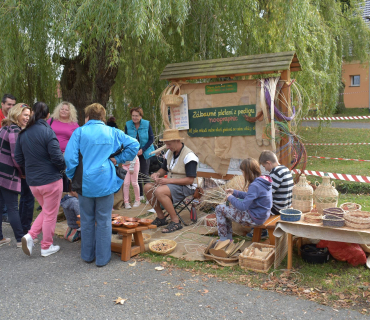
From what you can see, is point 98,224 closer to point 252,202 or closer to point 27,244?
point 27,244

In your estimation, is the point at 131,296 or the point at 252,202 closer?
the point at 131,296

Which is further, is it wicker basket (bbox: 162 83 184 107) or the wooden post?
wicker basket (bbox: 162 83 184 107)

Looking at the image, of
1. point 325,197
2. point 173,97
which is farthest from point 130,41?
point 325,197

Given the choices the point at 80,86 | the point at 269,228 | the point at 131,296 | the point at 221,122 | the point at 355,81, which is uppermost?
the point at 355,81

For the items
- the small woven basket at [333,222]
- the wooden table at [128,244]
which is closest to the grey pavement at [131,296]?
the wooden table at [128,244]

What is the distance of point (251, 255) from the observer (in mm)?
4059

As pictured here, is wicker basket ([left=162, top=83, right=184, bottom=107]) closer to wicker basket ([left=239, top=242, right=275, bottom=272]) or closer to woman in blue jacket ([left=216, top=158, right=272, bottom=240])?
woman in blue jacket ([left=216, top=158, right=272, bottom=240])

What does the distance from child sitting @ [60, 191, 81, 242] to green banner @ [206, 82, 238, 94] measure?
8.75ft

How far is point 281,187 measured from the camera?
454 centimetres

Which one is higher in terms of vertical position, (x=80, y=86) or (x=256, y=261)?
(x=80, y=86)

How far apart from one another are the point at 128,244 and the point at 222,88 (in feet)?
9.61

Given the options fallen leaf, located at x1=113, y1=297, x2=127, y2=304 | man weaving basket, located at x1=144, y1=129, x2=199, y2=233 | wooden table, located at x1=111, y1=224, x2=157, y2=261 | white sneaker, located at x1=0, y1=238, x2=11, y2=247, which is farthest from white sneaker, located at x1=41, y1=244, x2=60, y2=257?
fallen leaf, located at x1=113, y1=297, x2=127, y2=304

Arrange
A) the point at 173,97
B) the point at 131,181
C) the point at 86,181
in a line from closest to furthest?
the point at 86,181 → the point at 173,97 → the point at 131,181

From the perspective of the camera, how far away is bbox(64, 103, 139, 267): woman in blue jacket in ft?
13.4
